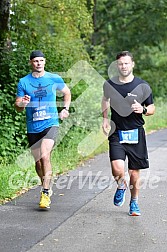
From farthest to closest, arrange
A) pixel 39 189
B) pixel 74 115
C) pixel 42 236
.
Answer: pixel 74 115, pixel 39 189, pixel 42 236

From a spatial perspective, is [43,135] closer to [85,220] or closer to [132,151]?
[132,151]

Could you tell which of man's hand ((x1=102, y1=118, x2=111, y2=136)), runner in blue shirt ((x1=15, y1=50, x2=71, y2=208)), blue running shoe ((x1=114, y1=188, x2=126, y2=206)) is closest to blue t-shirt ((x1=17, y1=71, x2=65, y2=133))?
runner in blue shirt ((x1=15, y1=50, x2=71, y2=208))

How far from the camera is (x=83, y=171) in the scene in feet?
43.2

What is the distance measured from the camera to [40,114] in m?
9.22

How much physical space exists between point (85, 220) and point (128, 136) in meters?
1.19

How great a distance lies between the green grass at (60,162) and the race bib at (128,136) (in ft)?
6.87

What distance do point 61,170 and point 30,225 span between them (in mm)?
4744

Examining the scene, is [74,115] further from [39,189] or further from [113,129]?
[113,129]

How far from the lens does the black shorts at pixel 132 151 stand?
8.72 m

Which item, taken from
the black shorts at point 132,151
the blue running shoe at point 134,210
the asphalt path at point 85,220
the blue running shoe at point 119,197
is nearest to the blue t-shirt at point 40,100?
the black shorts at point 132,151

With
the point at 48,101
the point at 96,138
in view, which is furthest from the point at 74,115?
the point at 48,101

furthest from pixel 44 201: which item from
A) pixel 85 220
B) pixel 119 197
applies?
pixel 119 197

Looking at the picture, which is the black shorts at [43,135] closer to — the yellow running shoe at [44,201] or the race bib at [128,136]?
the yellow running shoe at [44,201]

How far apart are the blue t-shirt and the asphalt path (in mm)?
1154
